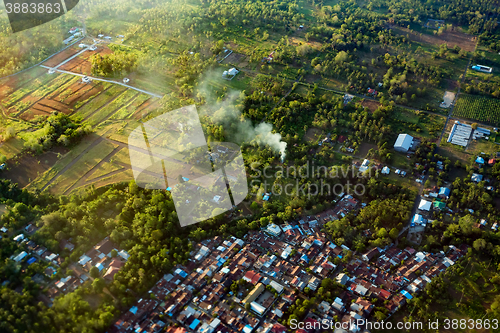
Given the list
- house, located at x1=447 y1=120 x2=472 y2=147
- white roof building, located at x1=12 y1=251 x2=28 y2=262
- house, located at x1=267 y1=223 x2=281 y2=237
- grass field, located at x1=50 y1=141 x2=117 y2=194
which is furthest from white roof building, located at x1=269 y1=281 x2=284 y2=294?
house, located at x1=447 y1=120 x2=472 y2=147

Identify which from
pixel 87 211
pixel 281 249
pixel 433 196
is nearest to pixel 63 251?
pixel 87 211

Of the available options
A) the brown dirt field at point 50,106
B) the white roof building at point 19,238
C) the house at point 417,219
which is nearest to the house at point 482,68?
the house at point 417,219

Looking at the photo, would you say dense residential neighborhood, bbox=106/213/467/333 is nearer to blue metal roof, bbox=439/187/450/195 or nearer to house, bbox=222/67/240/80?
blue metal roof, bbox=439/187/450/195

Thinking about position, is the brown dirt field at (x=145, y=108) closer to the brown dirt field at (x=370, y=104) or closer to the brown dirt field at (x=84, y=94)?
the brown dirt field at (x=84, y=94)

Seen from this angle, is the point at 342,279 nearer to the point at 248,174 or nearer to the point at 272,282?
the point at 272,282

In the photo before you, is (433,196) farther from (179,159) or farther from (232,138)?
Answer: (179,159)
